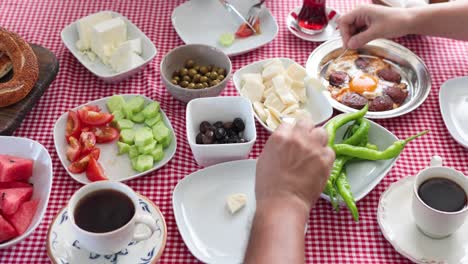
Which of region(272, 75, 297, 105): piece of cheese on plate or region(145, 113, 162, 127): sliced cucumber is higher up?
region(272, 75, 297, 105): piece of cheese on plate

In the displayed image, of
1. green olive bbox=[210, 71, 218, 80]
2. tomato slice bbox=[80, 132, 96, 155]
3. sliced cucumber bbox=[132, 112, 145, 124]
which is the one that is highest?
green olive bbox=[210, 71, 218, 80]

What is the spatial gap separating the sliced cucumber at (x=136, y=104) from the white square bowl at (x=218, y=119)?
0.51ft

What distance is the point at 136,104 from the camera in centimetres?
146

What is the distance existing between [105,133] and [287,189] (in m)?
0.56

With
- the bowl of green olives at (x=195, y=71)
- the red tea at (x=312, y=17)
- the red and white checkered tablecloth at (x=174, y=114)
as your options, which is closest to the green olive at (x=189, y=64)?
the bowl of green olives at (x=195, y=71)

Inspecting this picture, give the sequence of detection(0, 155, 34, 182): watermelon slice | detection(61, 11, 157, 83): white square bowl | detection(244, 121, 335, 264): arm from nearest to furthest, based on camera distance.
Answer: detection(244, 121, 335, 264): arm
detection(0, 155, 34, 182): watermelon slice
detection(61, 11, 157, 83): white square bowl

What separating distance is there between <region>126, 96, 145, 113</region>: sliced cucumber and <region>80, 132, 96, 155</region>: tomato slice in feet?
0.42

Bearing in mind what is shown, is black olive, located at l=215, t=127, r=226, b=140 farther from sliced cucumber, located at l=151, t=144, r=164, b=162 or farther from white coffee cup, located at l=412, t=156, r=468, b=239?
white coffee cup, located at l=412, t=156, r=468, b=239

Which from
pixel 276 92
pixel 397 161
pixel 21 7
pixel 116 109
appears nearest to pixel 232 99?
pixel 276 92

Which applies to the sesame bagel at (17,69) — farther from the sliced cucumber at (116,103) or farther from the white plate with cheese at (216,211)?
the white plate with cheese at (216,211)

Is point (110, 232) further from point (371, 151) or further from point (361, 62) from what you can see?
point (361, 62)

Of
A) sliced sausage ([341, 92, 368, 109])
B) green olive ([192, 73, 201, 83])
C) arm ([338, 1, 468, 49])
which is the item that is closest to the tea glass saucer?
arm ([338, 1, 468, 49])

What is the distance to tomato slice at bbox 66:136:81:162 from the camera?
4.41ft

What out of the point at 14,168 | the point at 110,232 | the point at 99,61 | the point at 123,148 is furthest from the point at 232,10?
the point at 110,232
